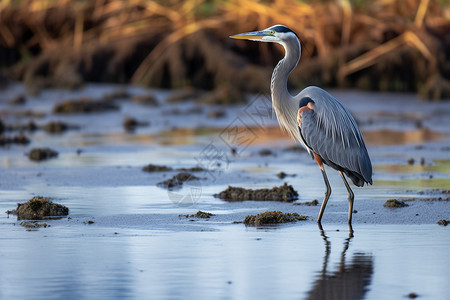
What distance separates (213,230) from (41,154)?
563 centimetres

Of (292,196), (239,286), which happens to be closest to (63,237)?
(239,286)

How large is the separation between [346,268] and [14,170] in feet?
20.3

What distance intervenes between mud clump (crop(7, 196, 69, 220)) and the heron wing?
216 cm

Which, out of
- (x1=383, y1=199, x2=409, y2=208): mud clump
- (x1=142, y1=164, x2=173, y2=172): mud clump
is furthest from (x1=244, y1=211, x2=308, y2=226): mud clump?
(x1=142, y1=164, x2=173, y2=172): mud clump

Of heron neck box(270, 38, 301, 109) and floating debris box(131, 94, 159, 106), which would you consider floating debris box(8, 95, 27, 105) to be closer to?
floating debris box(131, 94, 159, 106)

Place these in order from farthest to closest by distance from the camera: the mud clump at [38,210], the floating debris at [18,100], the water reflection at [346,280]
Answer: the floating debris at [18,100] → the mud clump at [38,210] → the water reflection at [346,280]

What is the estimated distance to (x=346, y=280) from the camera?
5785 millimetres

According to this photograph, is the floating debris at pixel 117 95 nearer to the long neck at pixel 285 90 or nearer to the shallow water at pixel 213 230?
the shallow water at pixel 213 230

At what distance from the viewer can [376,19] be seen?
22.0 m

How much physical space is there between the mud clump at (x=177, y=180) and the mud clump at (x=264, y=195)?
0.94 meters

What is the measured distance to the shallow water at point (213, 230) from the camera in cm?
570

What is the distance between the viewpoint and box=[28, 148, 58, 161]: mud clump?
12516mm

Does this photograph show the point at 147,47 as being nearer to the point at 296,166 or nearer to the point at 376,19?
the point at 376,19

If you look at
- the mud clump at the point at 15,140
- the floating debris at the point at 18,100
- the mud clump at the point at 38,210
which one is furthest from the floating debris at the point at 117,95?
the mud clump at the point at 38,210
